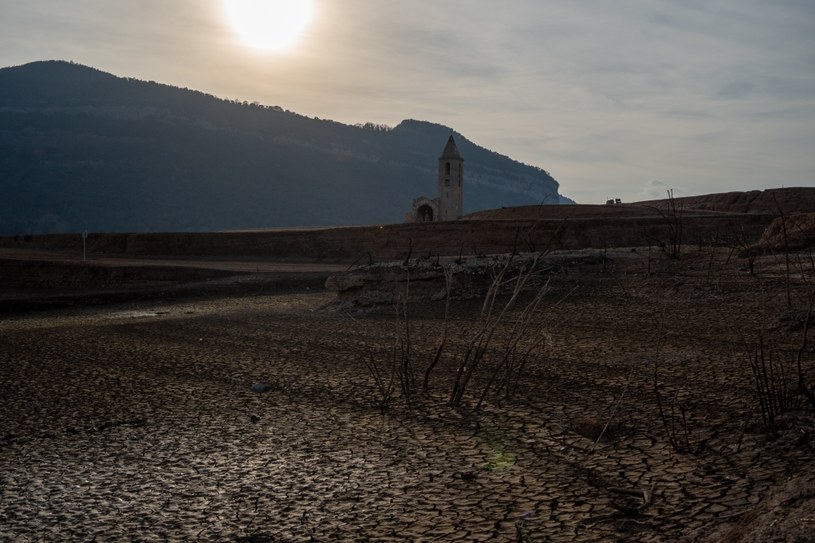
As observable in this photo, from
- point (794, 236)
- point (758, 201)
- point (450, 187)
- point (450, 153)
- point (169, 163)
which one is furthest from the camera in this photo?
point (169, 163)

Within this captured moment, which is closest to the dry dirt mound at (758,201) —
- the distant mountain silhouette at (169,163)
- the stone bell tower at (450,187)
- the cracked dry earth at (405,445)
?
the stone bell tower at (450,187)

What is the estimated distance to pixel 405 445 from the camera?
545 cm

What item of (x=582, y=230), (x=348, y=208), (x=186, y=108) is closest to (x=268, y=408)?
(x=582, y=230)

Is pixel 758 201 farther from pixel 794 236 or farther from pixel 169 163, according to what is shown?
pixel 169 163

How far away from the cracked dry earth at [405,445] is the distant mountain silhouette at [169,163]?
91.0 m

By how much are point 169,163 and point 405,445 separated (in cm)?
12047

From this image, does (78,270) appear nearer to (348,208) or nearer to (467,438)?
(467,438)

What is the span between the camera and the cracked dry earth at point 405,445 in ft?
13.2

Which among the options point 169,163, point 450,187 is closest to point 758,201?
point 450,187

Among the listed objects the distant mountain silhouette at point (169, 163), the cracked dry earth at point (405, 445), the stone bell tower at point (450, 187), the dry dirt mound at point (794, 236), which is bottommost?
the cracked dry earth at point (405, 445)

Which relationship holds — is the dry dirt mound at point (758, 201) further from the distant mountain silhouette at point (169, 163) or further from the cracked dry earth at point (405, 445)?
the distant mountain silhouette at point (169, 163)

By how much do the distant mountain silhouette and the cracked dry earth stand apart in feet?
298

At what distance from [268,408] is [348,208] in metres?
135

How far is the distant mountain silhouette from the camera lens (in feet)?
335
